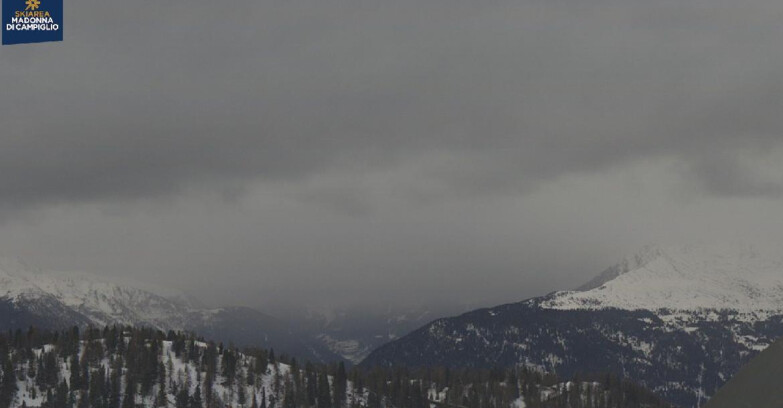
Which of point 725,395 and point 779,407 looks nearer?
point 779,407

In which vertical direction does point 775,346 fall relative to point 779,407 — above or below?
above

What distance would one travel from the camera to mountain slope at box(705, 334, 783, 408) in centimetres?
1753

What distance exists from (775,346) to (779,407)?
1.54 meters

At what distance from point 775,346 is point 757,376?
2.49ft

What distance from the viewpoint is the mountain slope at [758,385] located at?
1753cm

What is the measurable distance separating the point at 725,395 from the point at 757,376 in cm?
73

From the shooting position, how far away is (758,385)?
702 inches

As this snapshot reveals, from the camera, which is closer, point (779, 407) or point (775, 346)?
point (779, 407)

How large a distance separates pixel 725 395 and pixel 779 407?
1.31 meters

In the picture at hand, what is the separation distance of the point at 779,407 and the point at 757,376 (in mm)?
968

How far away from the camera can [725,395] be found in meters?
18.3

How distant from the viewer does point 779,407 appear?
17.1m

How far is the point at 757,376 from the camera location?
59.0 ft
